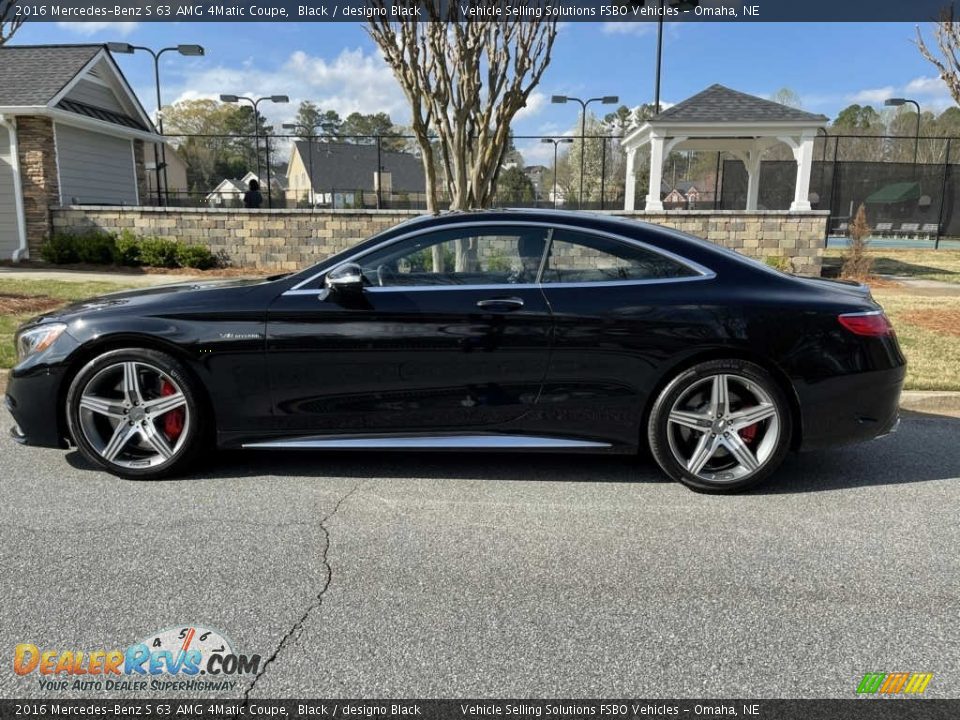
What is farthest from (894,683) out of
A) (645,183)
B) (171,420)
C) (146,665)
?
(645,183)

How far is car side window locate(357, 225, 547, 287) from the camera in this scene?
4.00 meters

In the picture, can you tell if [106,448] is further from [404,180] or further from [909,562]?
[404,180]

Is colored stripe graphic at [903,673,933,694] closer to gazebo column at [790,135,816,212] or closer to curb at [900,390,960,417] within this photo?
curb at [900,390,960,417]

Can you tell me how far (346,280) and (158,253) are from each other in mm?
12868

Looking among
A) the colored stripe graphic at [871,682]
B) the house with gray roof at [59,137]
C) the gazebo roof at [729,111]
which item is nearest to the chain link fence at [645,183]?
the house with gray roof at [59,137]

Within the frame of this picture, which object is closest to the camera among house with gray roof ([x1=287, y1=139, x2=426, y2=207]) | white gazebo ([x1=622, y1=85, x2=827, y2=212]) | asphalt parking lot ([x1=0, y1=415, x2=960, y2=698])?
asphalt parking lot ([x1=0, y1=415, x2=960, y2=698])

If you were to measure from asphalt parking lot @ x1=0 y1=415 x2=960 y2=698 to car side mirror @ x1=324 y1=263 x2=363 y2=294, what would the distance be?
43.3 inches

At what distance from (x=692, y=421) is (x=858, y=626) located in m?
1.43

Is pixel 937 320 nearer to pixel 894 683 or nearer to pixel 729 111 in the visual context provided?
pixel 894 683

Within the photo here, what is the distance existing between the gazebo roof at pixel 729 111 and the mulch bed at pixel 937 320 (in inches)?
348

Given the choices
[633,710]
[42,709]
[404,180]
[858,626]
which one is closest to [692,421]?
[858,626]

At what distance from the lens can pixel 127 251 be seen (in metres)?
15.1

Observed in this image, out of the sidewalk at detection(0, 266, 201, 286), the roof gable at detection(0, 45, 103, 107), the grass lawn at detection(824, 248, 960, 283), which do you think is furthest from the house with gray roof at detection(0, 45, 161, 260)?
the grass lawn at detection(824, 248, 960, 283)

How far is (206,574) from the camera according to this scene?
294 cm
